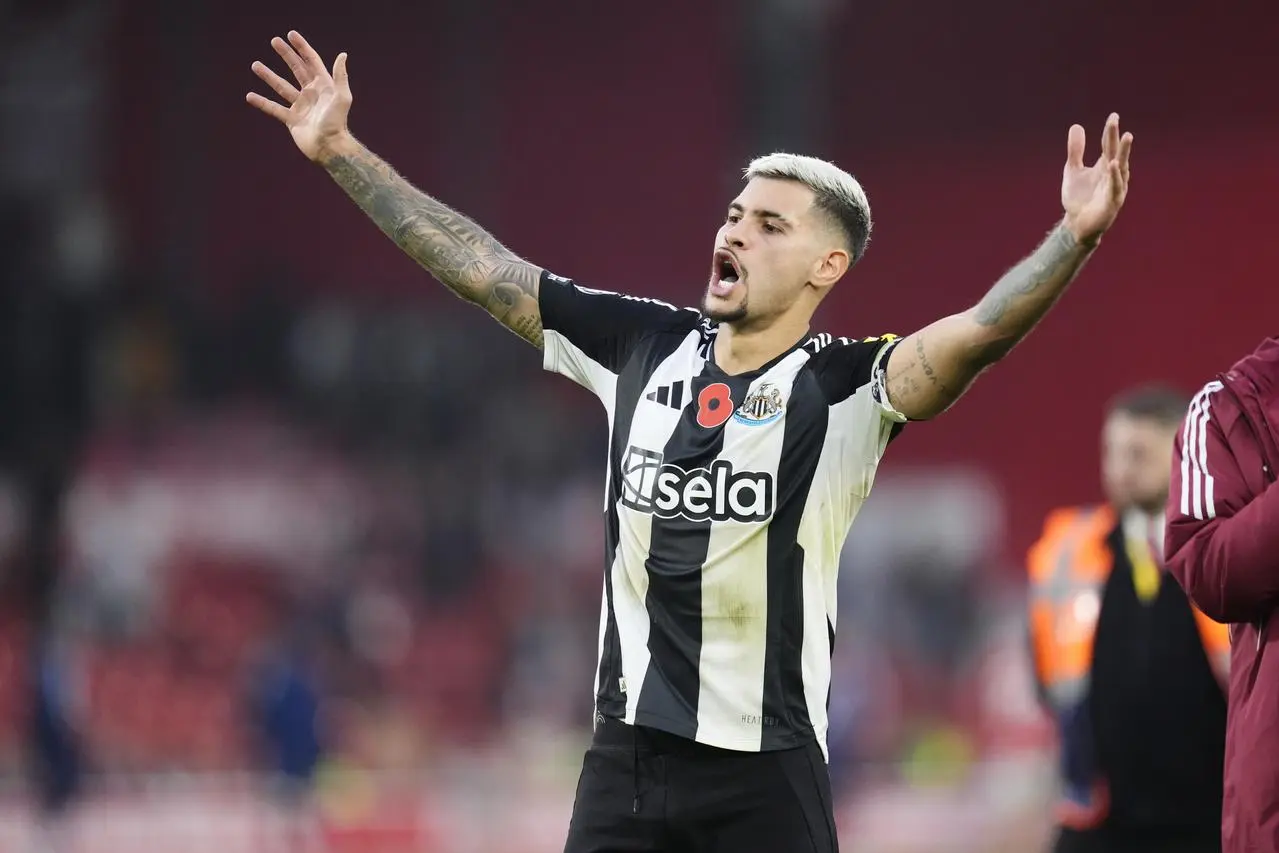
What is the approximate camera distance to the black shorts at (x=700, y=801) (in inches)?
126

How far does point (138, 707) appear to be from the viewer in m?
14.5

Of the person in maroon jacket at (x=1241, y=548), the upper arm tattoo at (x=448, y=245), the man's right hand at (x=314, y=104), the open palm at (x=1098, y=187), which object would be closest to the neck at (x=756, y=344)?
the upper arm tattoo at (x=448, y=245)

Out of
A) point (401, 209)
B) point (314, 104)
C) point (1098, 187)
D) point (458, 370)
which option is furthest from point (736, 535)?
point (458, 370)

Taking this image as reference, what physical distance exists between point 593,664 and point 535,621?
682 millimetres

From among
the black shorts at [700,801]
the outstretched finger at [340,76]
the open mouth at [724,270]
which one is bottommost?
the black shorts at [700,801]

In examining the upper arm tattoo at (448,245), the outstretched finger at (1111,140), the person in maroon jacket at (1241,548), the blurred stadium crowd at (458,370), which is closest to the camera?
the person in maroon jacket at (1241,548)

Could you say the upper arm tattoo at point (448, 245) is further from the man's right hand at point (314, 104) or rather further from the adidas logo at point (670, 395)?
the adidas logo at point (670, 395)

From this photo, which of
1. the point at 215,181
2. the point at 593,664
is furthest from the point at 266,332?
the point at 593,664

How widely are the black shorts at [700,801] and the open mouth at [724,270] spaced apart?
0.88 metres

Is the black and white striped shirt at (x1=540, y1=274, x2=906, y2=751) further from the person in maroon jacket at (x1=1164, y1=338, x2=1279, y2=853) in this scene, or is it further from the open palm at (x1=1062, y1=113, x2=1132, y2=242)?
the person in maroon jacket at (x1=1164, y1=338, x2=1279, y2=853)

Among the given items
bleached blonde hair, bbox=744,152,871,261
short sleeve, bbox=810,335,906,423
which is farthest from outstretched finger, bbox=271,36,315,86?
short sleeve, bbox=810,335,906,423

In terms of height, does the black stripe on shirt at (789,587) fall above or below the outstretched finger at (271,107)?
below

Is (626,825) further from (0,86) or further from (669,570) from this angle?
(0,86)

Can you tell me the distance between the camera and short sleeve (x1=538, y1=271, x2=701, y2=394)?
142 inches
